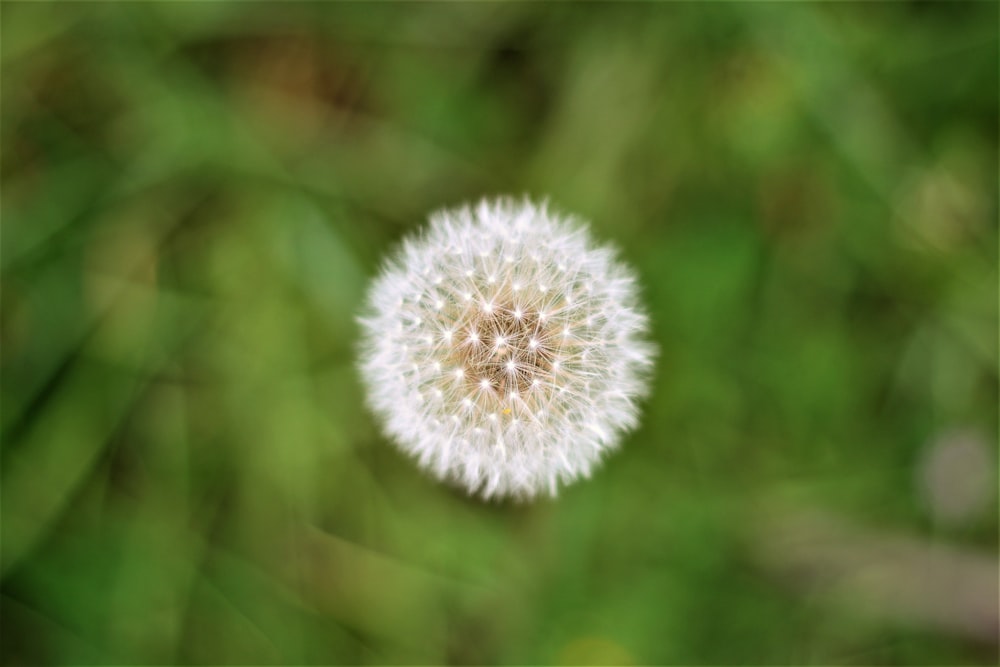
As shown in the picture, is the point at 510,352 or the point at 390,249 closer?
the point at 510,352

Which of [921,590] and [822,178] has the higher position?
[822,178]

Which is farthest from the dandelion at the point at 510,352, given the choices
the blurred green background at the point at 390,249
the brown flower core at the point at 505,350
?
the blurred green background at the point at 390,249

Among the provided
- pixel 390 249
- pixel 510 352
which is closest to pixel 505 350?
pixel 510 352

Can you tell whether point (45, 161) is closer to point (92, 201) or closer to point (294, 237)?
point (92, 201)

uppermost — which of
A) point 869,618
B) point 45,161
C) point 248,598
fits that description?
point 45,161

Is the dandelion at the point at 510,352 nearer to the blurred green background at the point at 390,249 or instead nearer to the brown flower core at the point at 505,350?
the brown flower core at the point at 505,350

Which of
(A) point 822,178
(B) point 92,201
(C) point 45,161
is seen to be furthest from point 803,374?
(C) point 45,161

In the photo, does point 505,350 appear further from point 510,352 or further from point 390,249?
point 390,249

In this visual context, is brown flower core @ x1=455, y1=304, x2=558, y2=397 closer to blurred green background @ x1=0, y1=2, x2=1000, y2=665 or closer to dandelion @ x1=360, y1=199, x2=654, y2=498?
dandelion @ x1=360, y1=199, x2=654, y2=498
